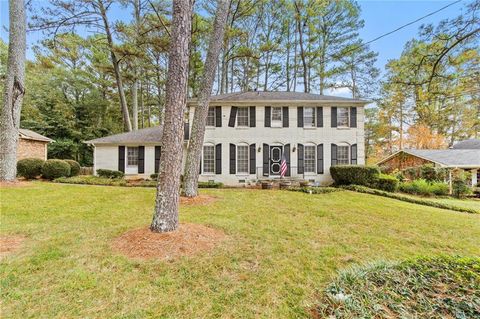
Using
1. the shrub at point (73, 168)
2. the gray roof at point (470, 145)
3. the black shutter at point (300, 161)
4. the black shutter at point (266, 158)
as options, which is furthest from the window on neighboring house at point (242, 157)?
the gray roof at point (470, 145)

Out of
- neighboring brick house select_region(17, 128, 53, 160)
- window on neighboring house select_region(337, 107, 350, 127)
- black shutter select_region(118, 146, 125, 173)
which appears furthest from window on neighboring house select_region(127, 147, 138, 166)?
window on neighboring house select_region(337, 107, 350, 127)

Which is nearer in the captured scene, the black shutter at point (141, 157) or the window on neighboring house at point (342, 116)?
the window on neighboring house at point (342, 116)

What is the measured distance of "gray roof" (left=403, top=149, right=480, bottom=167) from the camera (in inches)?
500

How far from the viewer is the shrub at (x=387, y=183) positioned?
35.1 feet

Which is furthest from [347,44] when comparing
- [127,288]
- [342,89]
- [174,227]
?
[127,288]

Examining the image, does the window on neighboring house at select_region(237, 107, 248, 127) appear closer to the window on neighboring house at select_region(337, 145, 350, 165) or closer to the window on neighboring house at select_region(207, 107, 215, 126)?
the window on neighboring house at select_region(207, 107, 215, 126)

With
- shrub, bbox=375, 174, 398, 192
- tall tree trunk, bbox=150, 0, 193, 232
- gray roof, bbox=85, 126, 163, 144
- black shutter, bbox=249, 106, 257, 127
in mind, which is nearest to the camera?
tall tree trunk, bbox=150, 0, 193, 232

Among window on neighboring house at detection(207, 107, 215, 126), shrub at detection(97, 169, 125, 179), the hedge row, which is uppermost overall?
window on neighboring house at detection(207, 107, 215, 126)

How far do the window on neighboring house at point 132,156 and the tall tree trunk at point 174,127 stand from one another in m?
10.5

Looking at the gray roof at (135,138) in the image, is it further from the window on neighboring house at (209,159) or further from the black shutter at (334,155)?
the black shutter at (334,155)

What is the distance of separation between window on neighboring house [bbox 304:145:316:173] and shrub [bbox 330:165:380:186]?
1496 mm

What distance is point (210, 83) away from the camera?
7.12 meters

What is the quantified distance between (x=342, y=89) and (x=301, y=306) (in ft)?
67.8

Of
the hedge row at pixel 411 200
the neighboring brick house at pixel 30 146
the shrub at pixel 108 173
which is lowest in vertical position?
the hedge row at pixel 411 200
